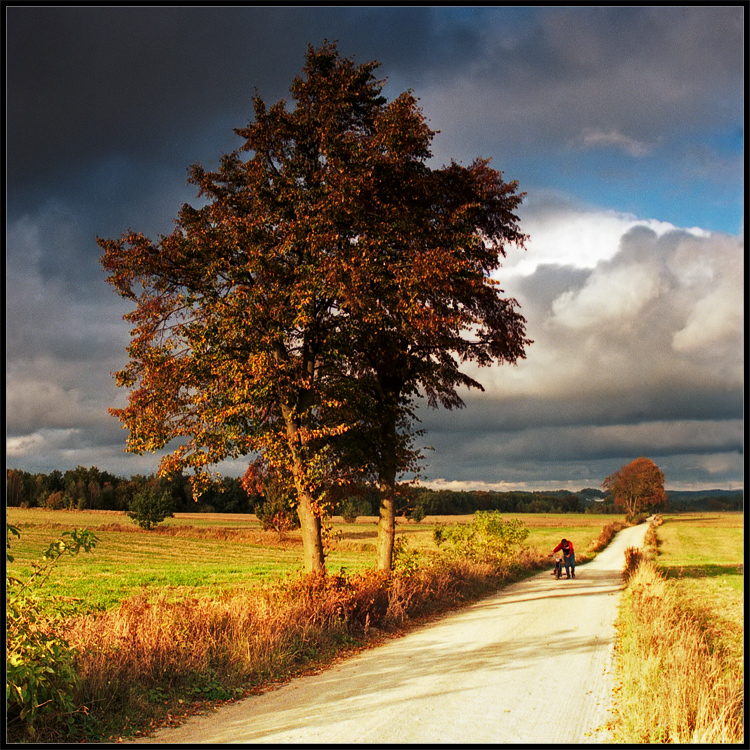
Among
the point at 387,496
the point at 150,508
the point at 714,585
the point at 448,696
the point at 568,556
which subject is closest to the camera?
the point at 448,696

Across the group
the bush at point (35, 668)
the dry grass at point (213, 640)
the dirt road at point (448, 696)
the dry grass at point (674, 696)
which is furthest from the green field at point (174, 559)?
the dry grass at point (674, 696)

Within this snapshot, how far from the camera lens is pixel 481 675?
9.33 metres

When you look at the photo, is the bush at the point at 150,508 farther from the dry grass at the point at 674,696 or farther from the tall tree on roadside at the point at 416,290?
the dry grass at the point at 674,696

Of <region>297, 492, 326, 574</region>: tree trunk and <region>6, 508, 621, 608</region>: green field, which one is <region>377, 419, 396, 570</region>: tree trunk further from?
<region>297, 492, 326, 574</region>: tree trunk

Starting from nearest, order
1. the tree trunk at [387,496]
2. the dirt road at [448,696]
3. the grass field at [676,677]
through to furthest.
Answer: the grass field at [676,677] → the dirt road at [448,696] → the tree trunk at [387,496]

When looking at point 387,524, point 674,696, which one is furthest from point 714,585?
point 674,696

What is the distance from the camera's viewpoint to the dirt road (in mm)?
6738

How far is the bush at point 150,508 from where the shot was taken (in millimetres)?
68812

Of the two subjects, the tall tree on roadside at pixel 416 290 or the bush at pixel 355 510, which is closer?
the tall tree on roadside at pixel 416 290

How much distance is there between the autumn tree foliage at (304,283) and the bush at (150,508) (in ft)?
185

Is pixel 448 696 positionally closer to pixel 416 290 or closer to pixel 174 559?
pixel 416 290

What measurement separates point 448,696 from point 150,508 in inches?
2630

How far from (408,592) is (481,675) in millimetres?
6380

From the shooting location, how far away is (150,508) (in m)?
68.9
